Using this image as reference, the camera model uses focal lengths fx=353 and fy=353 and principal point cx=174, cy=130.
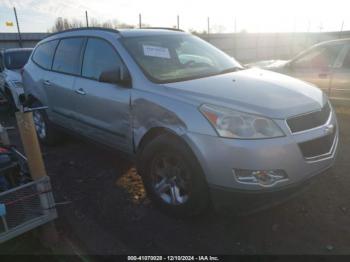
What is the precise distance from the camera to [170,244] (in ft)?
10.2

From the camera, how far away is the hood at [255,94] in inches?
118

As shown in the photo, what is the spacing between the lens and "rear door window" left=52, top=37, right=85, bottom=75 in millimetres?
4719

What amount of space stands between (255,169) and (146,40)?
2.19 m

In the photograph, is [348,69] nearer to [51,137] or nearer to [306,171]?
[306,171]

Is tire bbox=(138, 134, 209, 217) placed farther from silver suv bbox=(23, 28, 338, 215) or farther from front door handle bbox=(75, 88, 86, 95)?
front door handle bbox=(75, 88, 86, 95)

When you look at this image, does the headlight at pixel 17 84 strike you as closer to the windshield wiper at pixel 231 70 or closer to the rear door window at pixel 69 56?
the rear door window at pixel 69 56

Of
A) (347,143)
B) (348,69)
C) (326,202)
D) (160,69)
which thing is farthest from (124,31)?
(348,69)

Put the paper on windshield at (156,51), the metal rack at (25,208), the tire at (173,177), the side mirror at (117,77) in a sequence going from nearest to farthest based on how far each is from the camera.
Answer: the metal rack at (25,208), the tire at (173,177), the side mirror at (117,77), the paper on windshield at (156,51)

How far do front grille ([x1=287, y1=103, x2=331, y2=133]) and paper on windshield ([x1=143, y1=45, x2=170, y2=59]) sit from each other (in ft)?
5.62

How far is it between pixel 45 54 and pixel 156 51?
2518 mm

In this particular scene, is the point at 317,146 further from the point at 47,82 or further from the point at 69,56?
the point at 47,82

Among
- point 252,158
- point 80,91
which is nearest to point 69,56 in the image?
point 80,91

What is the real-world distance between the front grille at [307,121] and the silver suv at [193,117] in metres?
0.01

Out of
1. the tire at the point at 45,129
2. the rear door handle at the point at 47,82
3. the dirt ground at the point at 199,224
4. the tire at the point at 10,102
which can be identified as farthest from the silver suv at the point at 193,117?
the tire at the point at 10,102
